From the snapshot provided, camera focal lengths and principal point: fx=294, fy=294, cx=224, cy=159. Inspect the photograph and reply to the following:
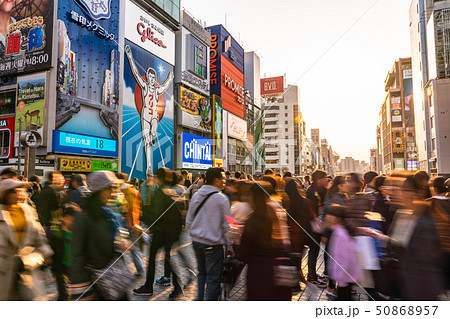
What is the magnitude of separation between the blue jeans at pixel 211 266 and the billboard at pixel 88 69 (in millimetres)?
18359

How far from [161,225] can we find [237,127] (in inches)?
1759

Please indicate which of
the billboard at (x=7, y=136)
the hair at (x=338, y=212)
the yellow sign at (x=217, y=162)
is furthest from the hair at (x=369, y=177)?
the yellow sign at (x=217, y=162)

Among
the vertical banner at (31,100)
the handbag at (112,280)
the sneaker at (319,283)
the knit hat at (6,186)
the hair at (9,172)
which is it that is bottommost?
the sneaker at (319,283)

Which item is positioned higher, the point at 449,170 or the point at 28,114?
the point at 28,114

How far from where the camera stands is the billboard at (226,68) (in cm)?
4209

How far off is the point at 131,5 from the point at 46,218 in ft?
81.7

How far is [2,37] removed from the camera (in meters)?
20.6

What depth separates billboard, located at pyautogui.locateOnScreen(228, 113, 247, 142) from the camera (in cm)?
4603

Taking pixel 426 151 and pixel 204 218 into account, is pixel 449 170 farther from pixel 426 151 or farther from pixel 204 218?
pixel 204 218

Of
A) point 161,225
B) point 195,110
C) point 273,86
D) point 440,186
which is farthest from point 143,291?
point 273,86

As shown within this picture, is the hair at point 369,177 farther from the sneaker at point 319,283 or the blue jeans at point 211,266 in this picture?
the blue jeans at point 211,266

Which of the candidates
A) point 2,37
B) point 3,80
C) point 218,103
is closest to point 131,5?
point 2,37

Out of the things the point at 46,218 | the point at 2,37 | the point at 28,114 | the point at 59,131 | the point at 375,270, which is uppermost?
the point at 2,37

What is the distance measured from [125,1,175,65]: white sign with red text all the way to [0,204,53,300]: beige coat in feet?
82.4
